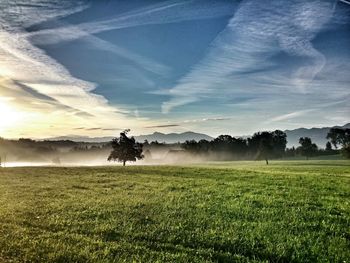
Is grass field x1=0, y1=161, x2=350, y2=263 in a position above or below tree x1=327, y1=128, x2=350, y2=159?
below

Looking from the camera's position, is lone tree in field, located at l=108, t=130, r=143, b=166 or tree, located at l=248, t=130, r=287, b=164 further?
tree, located at l=248, t=130, r=287, b=164

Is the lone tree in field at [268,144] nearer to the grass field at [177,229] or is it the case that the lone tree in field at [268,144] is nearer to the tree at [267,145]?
the tree at [267,145]

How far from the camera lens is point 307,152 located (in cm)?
16388

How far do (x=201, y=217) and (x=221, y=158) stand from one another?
18048 cm

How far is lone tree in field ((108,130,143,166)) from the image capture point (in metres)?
112

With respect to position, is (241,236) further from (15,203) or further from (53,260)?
(15,203)

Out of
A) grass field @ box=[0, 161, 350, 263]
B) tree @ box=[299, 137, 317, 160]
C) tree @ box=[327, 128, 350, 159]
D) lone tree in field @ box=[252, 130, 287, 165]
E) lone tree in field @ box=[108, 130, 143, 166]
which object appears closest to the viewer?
grass field @ box=[0, 161, 350, 263]

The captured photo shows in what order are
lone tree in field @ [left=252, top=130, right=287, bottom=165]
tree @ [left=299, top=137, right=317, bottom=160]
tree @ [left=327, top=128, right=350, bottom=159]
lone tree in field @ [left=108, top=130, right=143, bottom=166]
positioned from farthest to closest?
tree @ [left=327, top=128, right=350, bottom=159] → tree @ [left=299, top=137, right=317, bottom=160] → lone tree in field @ [left=252, top=130, right=287, bottom=165] → lone tree in field @ [left=108, top=130, right=143, bottom=166]

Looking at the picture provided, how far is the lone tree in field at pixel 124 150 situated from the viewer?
11181 cm

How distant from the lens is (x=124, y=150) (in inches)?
4402

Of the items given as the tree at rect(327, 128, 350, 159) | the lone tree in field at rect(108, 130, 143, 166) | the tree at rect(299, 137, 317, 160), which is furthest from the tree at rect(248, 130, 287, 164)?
the lone tree in field at rect(108, 130, 143, 166)

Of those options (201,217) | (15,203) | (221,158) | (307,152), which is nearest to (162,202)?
(201,217)

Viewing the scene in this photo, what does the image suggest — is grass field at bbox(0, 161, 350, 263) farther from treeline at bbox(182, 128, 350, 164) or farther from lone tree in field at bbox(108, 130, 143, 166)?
treeline at bbox(182, 128, 350, 164)

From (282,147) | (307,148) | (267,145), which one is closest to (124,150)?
(267,145)
